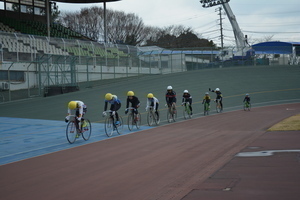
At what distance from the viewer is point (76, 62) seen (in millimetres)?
37406

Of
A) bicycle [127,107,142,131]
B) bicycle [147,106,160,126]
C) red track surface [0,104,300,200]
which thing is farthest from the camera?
bicycle [147,106,160,126]

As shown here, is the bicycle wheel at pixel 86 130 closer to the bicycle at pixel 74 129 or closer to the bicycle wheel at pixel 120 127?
the bicycle at pixel 74 129

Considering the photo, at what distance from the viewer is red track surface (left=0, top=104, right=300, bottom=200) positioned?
672 centimetres

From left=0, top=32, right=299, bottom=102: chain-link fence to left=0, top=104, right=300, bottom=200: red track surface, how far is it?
67.7ft

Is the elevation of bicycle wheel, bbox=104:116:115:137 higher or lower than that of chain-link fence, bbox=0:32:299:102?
lower

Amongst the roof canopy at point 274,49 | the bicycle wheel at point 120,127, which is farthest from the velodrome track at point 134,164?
the roof canopy at point 274,49

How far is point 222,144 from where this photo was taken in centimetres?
1238

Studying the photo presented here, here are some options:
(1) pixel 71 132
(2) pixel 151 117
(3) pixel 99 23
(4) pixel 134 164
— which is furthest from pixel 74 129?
(3) pixel 99 23

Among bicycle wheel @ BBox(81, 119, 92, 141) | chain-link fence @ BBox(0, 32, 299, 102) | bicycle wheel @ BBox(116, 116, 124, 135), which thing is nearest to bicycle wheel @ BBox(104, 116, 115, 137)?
bicycle wheel @ BBox(116, 116, 124, 135)

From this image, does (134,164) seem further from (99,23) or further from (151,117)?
(99,23)

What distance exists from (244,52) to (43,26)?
87.5ft

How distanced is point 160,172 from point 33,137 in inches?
336

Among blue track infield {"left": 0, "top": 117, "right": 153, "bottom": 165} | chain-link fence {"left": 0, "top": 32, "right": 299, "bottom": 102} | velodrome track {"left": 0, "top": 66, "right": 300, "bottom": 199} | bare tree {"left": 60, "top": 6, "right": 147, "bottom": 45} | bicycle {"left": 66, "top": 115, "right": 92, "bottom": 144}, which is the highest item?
bare tree {"left": 60, "top": 6, "right": 147, "bottom": 45}

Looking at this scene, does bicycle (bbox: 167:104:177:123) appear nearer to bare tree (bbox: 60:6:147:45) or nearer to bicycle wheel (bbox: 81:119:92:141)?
bicycle wheel (bbox: 81:119:92:141)
